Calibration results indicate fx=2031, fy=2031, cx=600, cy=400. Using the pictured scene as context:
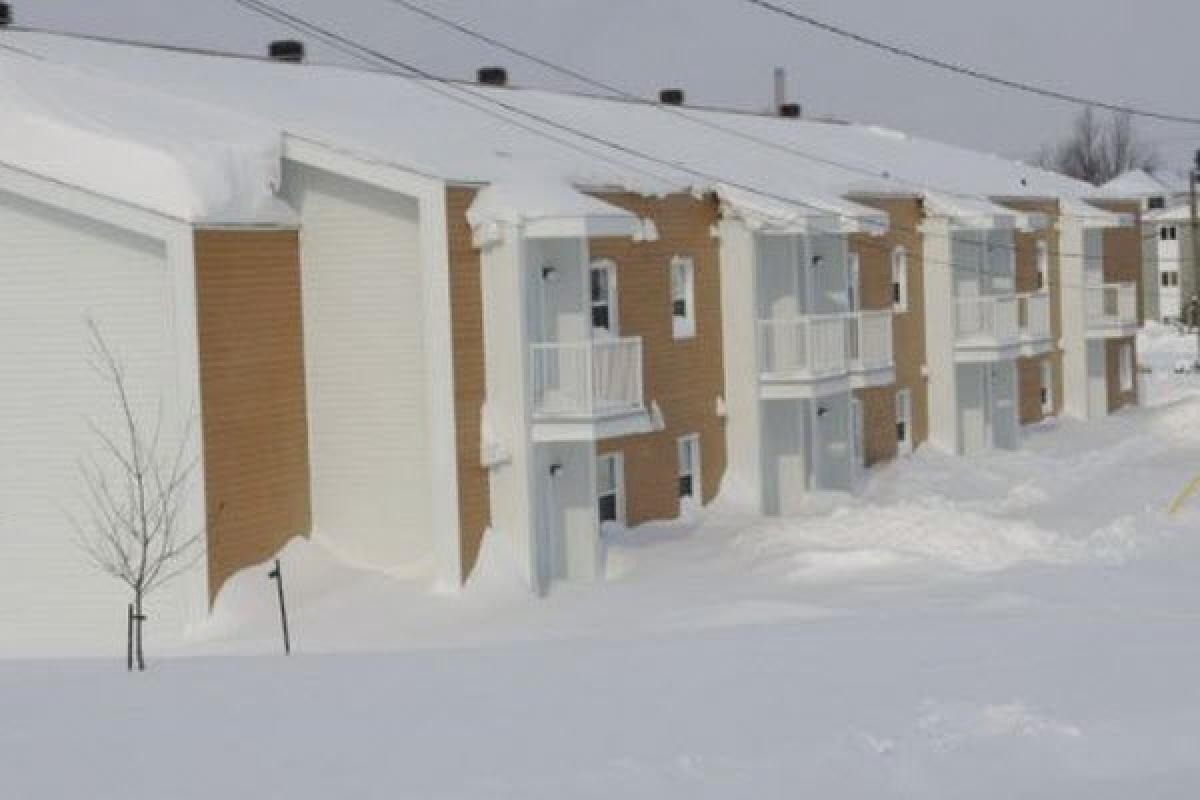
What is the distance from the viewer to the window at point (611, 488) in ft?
97.4

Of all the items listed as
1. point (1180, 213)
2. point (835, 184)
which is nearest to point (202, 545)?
point (835, 184)

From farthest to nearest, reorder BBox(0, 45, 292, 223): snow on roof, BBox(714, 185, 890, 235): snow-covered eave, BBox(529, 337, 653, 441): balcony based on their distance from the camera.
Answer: BBox(714, 185, 890, 235): snow-covered eave
BBox(529, 337, 653, 441): balcony
BBox(0, 45, 292, 223): snow on roof

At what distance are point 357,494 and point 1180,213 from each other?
105 m

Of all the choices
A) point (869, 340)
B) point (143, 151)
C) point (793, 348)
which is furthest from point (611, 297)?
point (143, 151)

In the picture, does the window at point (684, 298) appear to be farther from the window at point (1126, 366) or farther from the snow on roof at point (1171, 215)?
the snow on roof at point (1171, 215)

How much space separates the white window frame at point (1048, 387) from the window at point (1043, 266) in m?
2.07

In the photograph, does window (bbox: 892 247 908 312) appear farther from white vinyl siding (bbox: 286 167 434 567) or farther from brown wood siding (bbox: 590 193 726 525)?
white vinyl siding (bbox: 286 167 434 567)

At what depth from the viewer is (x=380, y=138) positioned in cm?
2677

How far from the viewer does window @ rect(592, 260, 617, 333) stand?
29266 mm

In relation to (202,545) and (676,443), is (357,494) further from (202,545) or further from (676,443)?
(676,443)

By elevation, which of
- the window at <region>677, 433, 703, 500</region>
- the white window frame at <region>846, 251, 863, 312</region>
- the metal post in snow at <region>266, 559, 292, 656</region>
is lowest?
the metal post in snow at <region>266, 559, 292, 656</region>

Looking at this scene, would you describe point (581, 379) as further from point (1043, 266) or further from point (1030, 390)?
point (1043, 266)

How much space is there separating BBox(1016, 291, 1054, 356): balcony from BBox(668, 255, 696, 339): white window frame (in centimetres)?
1356

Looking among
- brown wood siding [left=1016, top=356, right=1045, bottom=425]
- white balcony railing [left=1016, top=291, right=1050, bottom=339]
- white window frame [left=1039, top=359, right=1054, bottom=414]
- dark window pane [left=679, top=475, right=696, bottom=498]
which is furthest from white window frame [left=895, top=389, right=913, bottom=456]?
dark window pane [left=679, top=475, right=696, bottom=498]
